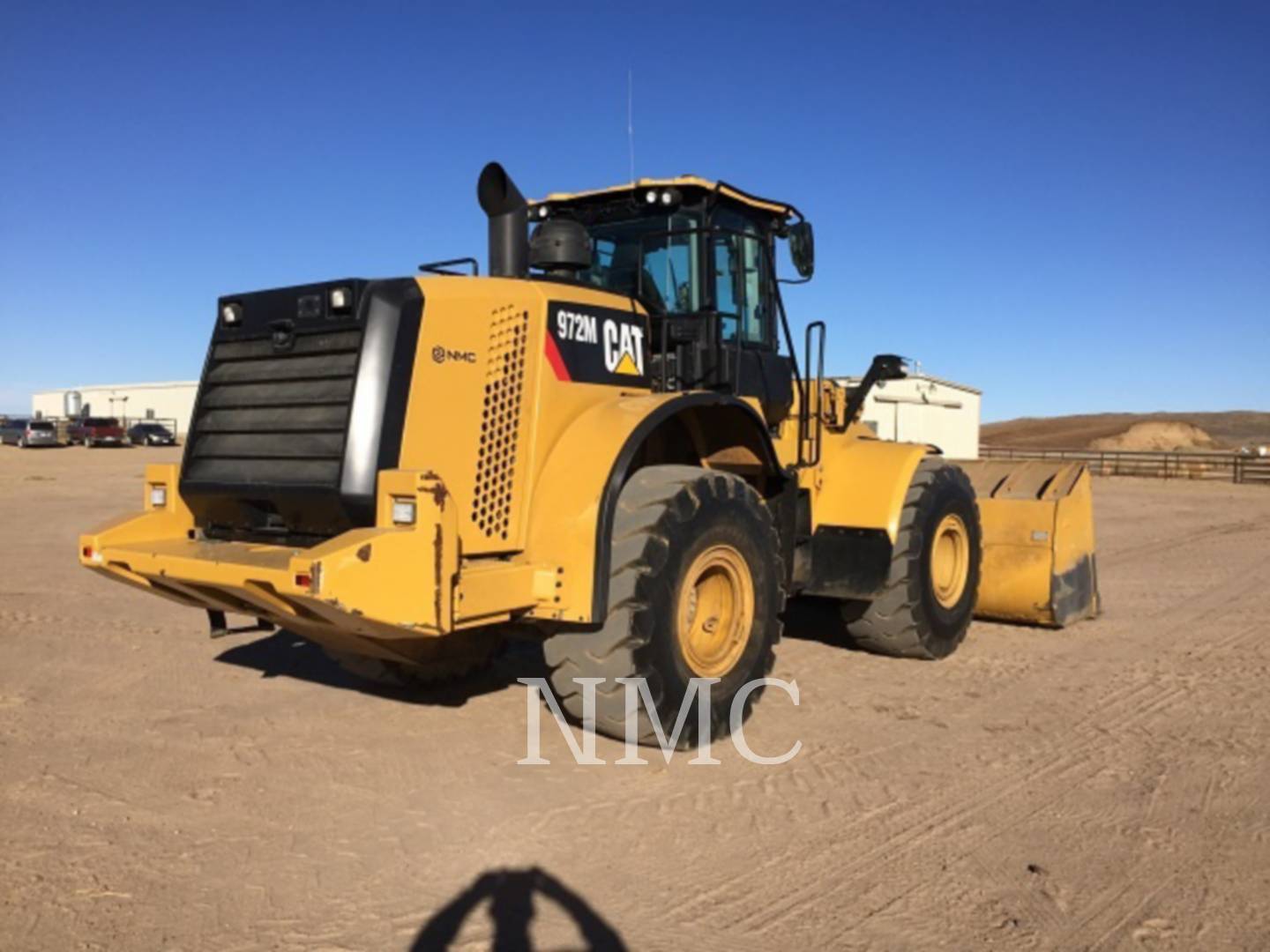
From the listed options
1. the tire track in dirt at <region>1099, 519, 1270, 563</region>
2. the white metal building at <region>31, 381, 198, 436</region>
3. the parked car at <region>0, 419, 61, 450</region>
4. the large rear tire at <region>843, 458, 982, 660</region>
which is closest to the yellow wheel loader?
the large rear tire at <region>843, 458, 982, 660</region>

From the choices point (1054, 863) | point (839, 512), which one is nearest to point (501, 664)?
point (839, 512)

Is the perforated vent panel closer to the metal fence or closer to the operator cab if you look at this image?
the operator cab

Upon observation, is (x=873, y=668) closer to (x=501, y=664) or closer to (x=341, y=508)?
(x=501, y=664)

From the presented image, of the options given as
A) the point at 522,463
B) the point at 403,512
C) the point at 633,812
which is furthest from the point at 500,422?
the point at 633,812

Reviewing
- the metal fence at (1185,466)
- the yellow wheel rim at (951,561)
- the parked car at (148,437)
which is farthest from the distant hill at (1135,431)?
the yellow wheel rim at (951,561)

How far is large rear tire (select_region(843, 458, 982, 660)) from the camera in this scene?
6957 mm

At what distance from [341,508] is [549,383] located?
113 cm

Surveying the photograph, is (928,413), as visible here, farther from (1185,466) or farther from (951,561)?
(951,561)

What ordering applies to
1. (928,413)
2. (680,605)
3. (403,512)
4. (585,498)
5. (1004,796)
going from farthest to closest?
1. (928,413)
2. (680,605)
3. (585,498)
4. (1004,796)
5. (403,512)

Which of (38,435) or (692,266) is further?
(38,435)

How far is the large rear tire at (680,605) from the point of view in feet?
15.4

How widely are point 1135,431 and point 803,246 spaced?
74442mm

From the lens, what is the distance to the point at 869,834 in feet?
13.4

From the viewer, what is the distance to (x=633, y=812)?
14.1ft
